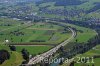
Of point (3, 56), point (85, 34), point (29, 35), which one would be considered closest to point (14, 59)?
point (3, 56)

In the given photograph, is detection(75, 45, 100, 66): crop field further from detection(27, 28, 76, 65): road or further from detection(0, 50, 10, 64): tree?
detection(0, 50, 10, 64): tree

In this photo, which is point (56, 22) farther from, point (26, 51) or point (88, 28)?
point (26, 51)

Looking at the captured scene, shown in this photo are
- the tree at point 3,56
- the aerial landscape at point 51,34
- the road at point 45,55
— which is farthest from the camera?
the aerial landscape at point 51,34

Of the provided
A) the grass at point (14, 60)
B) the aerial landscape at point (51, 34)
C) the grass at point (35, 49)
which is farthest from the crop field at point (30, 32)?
the grass at point (14, 60)

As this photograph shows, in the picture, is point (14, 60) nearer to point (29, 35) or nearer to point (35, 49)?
point (35, 49)

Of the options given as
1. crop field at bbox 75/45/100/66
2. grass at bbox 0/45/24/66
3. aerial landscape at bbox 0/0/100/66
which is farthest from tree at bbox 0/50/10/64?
crop field at bbox 75/45/100/66

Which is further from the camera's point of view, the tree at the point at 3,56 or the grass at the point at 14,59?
the tree at the point at 3,56

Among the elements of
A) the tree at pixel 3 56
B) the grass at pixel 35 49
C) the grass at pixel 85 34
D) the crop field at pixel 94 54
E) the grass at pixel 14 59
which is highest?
the tree at pixel 3 56

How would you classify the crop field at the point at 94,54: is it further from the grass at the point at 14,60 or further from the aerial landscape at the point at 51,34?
the grass at the point at 14,60

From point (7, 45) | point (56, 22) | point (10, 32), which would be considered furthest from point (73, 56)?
point (56, 22)

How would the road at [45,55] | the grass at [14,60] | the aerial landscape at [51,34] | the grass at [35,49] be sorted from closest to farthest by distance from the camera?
the grass at [14,60], the road at [45,55], the aerial landscape at [51,34], the grass at [35,49]
